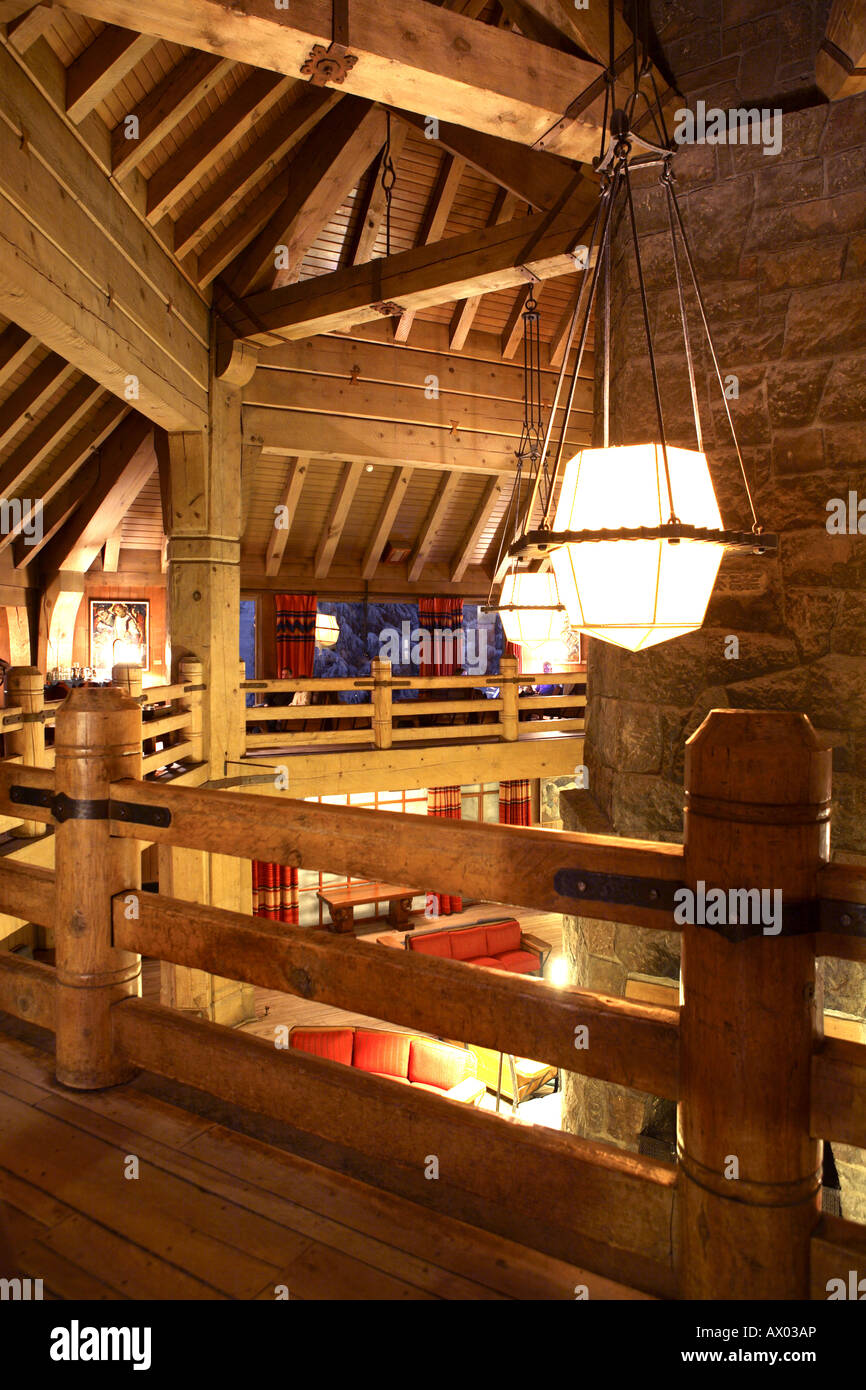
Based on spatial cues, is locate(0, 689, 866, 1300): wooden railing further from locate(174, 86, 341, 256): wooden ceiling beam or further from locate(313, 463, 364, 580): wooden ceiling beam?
locate(313, 463, 364, 580): wooden ceiling beam

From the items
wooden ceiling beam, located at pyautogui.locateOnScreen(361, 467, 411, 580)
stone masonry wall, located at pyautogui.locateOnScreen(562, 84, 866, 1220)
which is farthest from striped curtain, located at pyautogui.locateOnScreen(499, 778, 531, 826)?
stone masonry wall, located at pyautogui.locateOnScreen(562, 84, 866, 1220)

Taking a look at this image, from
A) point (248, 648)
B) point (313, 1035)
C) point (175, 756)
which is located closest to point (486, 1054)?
point (313, 1035)

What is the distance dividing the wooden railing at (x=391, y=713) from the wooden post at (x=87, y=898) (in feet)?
15.9

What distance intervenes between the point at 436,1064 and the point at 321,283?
6.16 m

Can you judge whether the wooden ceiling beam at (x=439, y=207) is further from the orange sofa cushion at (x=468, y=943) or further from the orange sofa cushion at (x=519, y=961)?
the orange sofa cushion at (x=519, y=961)

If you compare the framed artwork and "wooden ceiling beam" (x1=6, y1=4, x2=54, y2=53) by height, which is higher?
"wooden ceiling beam" (x1=6, y1=4, x2=54, y2=53)

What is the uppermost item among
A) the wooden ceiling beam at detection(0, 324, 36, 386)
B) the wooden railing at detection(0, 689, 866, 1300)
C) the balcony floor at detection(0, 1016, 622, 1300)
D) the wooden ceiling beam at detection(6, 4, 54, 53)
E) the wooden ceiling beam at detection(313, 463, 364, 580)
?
the wooden ceiling beam at detection(6, 4, 54, 53)

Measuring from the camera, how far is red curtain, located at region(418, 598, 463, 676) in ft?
39.0

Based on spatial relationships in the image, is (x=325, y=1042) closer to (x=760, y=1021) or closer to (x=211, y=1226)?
(x=211, y=1226)

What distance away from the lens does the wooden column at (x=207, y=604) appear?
6.18m

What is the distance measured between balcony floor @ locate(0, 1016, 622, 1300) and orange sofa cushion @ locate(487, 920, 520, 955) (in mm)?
8219

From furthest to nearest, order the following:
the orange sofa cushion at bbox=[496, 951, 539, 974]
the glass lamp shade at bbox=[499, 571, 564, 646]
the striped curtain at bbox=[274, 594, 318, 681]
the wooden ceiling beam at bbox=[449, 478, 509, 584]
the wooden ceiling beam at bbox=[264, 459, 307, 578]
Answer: the wooden ceiling beam at bbox=[449, 478, 509, 584]
the striped curtain at bbox=[274, 594, 318, 681]
the orange sofa cushion at bbox=[496, 951, 539, 974]
the wooden ceiling beam at bbox=[264, 459, 307, 578]
the glass lamp shade at bbox=[499, 571, 564, 646]

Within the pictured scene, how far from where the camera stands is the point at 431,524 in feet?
35.9

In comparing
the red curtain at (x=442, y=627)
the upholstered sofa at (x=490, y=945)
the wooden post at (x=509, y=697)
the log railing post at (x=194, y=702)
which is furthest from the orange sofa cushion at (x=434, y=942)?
the red curtain at (x=442, y=627)
